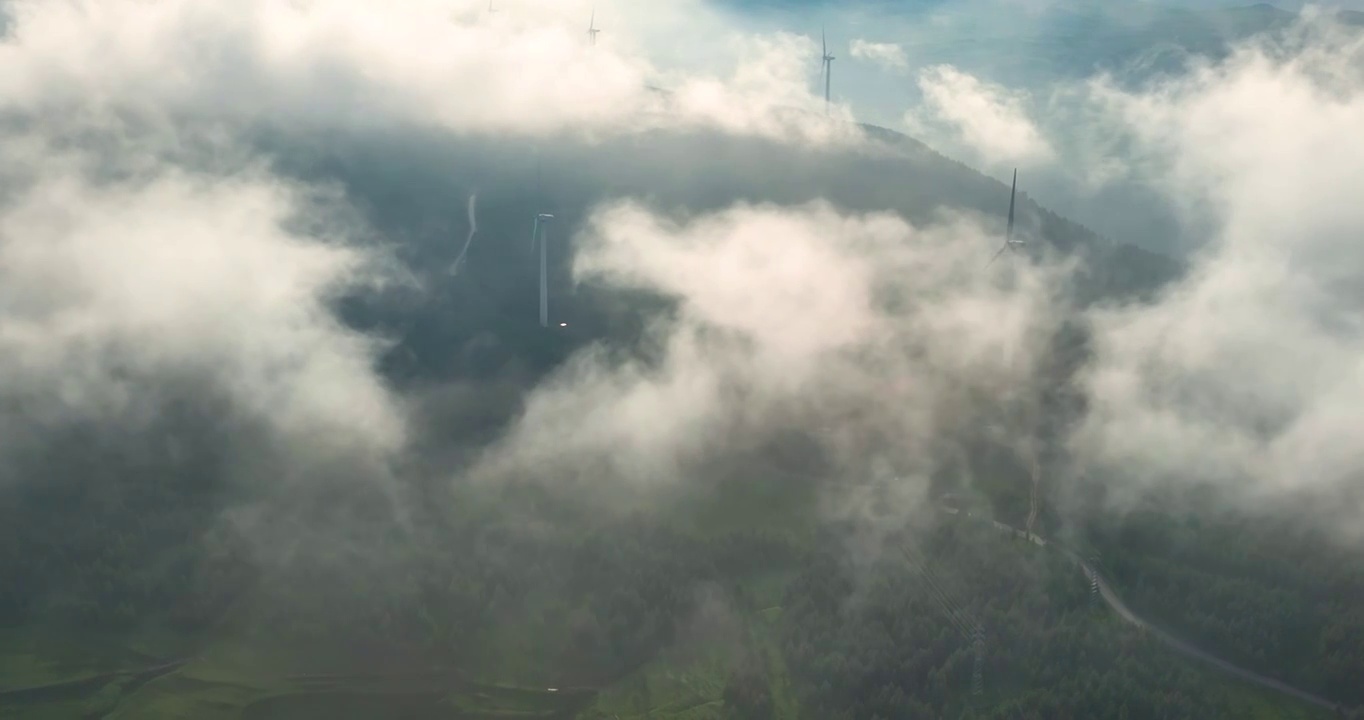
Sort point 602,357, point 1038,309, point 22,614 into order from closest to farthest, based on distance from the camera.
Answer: point 22,614
point 602,357
point 1038,309

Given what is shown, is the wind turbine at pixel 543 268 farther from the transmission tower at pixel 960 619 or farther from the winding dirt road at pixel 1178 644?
the winding dirt road at pixel 1178 644

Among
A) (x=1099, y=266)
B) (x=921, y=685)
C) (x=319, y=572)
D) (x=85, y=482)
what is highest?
(x=1099, y=266)

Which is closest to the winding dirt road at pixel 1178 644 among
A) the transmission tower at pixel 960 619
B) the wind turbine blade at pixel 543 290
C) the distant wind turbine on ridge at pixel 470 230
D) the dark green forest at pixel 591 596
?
the dark green forest at pixel 591 596

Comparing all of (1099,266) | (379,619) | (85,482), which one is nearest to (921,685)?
(379,619)

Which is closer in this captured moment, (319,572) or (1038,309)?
(319,572)

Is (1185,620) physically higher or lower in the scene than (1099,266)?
lower

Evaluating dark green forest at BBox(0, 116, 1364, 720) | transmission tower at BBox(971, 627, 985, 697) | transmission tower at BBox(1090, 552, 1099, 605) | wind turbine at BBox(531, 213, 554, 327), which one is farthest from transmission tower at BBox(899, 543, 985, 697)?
wind turbine at BBox(531, 213, 554, 327)

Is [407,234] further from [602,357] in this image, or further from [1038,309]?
[1038,309]

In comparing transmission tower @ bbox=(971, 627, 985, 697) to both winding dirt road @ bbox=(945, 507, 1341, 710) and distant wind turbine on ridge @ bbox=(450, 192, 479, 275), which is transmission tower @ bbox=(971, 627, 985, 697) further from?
distant wind turbine on ridge @ bbox=(450, 192, 479, 275)
